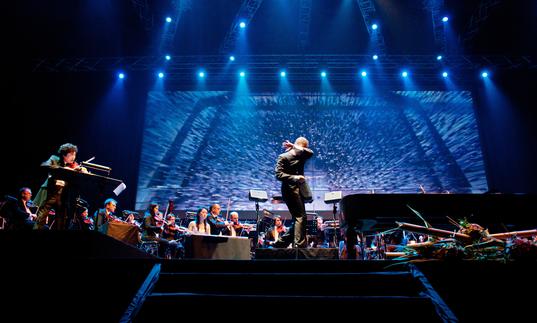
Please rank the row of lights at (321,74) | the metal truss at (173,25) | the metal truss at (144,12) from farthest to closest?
the row of lights at (321,74) < the metal truss at (173,25) < the metal truss at (144,12)

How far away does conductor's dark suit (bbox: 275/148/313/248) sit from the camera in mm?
4970

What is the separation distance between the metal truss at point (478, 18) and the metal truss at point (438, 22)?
2.11ft

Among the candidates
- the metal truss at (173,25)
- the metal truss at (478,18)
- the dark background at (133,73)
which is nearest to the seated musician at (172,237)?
the dark background at (133,73)

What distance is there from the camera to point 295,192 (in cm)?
504

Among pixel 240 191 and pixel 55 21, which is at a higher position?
pixel 55 21

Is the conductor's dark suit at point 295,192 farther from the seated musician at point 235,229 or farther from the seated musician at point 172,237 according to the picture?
the seated musician at point 172,237

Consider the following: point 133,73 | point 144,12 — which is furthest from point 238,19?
point 133,73

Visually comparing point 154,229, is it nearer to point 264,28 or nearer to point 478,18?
point 264,28

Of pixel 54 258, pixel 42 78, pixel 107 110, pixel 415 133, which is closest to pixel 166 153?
pixel 107 110

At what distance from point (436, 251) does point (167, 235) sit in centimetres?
686

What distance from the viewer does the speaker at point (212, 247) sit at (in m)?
5.38

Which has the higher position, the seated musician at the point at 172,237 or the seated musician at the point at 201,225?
the seated musician at the point at 201,225

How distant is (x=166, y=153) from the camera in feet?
34.2

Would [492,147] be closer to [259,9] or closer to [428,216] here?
[428,216]
